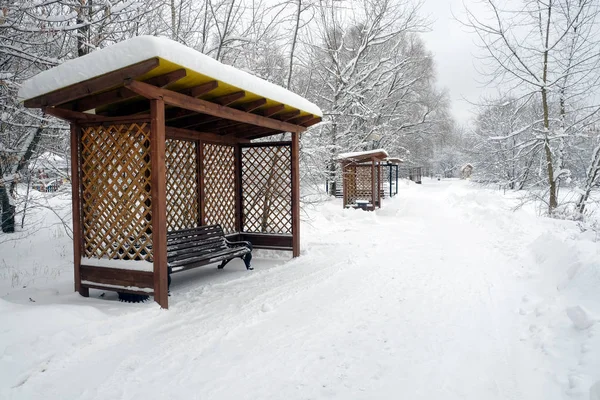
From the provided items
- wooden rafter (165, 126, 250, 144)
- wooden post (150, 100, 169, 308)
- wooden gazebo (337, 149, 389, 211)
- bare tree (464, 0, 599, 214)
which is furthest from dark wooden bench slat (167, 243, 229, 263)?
wooden gazebo (337, 149, 389, 211)

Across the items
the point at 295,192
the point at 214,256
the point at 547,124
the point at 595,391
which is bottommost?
the point at 595,391

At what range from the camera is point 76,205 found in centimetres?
392

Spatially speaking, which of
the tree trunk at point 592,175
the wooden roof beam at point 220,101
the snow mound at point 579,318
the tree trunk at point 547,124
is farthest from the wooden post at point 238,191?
the tree trunk at point 592,175

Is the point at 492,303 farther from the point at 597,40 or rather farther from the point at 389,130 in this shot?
the point at 389,130

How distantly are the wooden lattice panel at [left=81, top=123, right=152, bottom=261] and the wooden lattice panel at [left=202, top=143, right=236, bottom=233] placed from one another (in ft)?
6.33

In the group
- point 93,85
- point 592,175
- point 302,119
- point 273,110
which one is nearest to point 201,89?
point 93,85

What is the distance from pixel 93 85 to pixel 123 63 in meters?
0.44

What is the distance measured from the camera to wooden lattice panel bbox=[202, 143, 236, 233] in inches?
233

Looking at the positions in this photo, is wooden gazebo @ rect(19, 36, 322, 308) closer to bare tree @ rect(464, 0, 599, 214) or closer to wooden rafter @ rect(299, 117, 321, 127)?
wooden rafter @ rect(299, 117, 321, 127)

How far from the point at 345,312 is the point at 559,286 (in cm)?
222

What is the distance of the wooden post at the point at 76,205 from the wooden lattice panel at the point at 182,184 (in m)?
1.45

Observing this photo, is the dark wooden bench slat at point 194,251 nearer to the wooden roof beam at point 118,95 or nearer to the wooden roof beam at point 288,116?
the wooden roof beam at point 118,95

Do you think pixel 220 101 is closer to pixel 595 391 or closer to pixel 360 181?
pixel 595 391

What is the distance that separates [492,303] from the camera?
363cm
